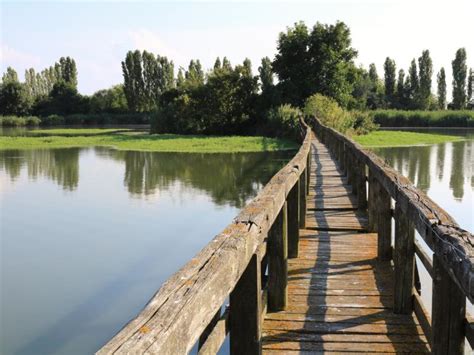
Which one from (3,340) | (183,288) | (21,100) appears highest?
(21,100)

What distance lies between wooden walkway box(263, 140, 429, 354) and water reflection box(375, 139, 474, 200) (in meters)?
11.8

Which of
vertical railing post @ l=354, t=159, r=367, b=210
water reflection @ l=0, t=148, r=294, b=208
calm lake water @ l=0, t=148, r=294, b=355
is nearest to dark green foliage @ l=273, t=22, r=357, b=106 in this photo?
water reflection @ l=0, t=148, r=294, b=208

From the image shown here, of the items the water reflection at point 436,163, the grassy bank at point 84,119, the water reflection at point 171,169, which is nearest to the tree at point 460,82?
the water reflection at point 436,163

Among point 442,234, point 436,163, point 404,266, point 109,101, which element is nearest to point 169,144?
point 436,163

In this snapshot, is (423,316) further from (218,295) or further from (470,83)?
(470,83)

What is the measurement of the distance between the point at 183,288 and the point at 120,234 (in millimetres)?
11116

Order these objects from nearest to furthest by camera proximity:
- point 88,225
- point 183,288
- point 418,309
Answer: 1. point 183,288
2. point 418,309
3. point 88,225

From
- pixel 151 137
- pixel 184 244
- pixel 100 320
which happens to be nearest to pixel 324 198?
pixel 184 244

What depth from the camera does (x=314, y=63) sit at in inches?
1817

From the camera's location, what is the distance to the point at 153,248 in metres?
11.5

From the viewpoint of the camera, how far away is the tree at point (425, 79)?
253 feet

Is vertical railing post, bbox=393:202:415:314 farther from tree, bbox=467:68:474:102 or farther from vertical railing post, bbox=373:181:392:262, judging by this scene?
tree, bbox=467:68:474:102

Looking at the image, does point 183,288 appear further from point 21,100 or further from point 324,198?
point 21,100

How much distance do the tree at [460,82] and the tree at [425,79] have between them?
373 cm
